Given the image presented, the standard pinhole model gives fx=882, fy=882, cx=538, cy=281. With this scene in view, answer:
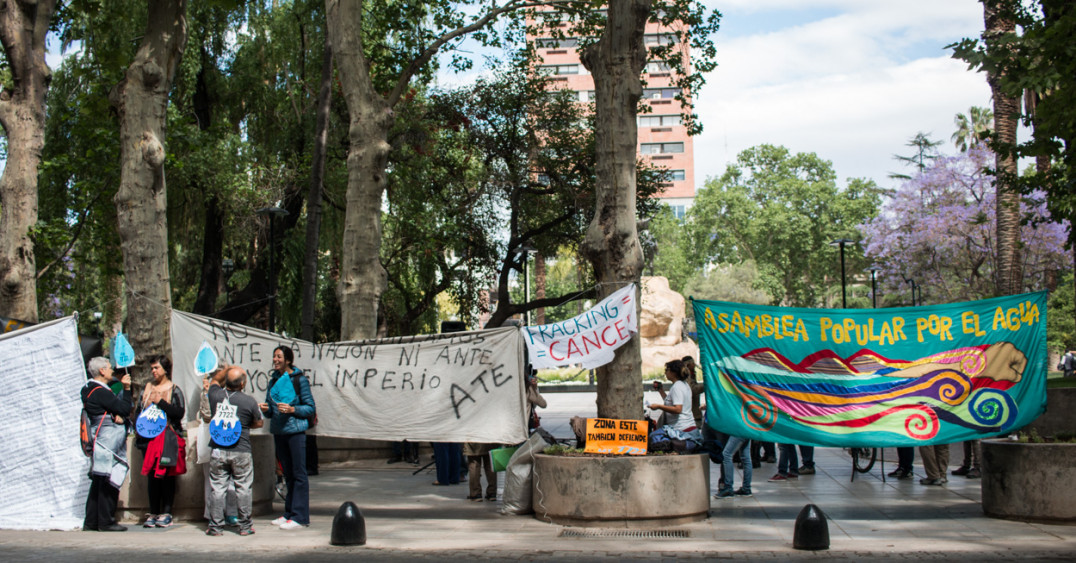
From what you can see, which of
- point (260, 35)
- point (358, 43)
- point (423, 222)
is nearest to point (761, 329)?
point (358, 43)

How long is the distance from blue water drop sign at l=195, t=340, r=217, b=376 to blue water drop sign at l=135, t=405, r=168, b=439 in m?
1.25

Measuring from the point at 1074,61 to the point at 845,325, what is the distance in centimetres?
471

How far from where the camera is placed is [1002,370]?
9312 mm

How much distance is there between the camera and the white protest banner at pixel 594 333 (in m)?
9.72

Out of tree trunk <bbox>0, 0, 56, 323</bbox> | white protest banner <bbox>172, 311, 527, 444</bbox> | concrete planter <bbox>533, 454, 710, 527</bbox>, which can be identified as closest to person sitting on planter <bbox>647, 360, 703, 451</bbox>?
concrete planter <bbox>533, 454, 710, 527</bbox>

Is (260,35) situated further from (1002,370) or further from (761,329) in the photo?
(1002,370)

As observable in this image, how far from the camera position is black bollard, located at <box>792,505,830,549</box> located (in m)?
7.62

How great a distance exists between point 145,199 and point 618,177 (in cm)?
623

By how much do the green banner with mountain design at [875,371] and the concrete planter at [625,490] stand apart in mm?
870

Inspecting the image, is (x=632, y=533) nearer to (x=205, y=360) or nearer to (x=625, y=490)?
(x=625, y=490)

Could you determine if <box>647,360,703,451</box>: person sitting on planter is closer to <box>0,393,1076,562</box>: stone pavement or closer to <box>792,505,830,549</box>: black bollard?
<box>0,393,1076,562</box>: stone pavement

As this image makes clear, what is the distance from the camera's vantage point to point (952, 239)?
3675cm

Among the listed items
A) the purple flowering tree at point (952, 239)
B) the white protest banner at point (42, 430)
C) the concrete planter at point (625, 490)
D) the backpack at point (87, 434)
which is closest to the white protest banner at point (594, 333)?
the concrete planter at point (625, 490)

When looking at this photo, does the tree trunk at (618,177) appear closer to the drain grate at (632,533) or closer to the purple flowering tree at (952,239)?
the drain grate at (632,533)
